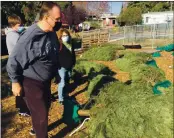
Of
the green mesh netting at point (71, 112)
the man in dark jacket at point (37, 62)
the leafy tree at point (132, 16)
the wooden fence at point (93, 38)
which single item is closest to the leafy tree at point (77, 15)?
the leafy tree at point (132, 16)

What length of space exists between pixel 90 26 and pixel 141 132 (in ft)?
143

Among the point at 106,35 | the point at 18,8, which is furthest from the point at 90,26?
the point at 106,35

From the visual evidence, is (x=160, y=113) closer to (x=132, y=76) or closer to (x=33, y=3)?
(x=132, y=76)

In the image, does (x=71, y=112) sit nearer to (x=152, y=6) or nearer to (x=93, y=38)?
(x=93, y=38)

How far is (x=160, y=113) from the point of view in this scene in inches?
151

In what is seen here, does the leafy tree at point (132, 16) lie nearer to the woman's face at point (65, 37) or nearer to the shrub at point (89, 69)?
the shrub at point (89, 69)

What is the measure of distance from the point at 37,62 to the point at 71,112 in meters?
1.43

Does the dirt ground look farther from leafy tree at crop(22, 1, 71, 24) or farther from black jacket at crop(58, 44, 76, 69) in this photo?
leafy tree at crop(22, 1, 71, 24)

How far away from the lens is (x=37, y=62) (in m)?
3.04

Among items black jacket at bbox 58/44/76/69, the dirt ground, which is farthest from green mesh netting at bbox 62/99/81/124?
black jacket at bbox 58/44/76/69

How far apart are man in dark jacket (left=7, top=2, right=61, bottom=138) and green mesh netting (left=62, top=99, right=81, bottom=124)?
91cm

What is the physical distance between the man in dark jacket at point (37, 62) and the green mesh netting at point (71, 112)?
91 cm

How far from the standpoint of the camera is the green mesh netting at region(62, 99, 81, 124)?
4.21 m

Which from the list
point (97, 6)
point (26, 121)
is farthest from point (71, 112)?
point (97, 6)
